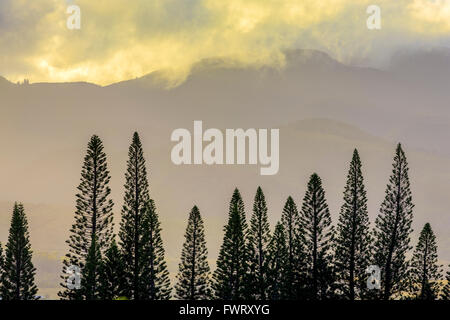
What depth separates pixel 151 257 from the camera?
68.2 meters

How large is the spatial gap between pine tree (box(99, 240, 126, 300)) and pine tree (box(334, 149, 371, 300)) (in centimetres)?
1888

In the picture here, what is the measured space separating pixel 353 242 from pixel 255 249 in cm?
948

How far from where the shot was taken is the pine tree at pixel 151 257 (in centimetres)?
6512

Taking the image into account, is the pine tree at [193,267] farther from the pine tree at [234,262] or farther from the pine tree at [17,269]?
the pine tree at [17,269]

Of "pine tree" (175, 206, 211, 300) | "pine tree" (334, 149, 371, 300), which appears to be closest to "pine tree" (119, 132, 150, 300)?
Result: "pine tree" (175, 206, 211, 300)

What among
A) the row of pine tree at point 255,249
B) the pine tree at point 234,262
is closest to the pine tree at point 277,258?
the row of pine tree at point 255,249

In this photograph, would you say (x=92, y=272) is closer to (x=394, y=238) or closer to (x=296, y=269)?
(x=296, y=269)

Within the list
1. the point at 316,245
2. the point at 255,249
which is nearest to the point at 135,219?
the point at 255,249

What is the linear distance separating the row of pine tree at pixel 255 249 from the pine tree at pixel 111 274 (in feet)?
0.26

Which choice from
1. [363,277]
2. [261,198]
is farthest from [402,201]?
[261,198]

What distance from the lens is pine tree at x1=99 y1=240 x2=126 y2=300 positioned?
5998 cm

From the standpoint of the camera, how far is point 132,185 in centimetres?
6384
